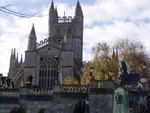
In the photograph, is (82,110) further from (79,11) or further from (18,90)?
(79,11)

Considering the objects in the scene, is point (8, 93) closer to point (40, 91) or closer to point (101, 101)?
point (40, 91)

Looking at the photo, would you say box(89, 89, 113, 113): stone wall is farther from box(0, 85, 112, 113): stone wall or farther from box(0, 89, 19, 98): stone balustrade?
box(0, 89, 19, 98): stone balustrade

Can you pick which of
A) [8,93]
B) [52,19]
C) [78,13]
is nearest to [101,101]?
[8,93]

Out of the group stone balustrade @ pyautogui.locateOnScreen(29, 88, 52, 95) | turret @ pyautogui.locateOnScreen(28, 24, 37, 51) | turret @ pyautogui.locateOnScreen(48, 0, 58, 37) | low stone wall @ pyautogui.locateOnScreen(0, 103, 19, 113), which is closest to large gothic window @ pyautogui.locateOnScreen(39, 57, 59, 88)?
turret @ pyautogui.locateOnScreen(28, 24, 37, 51)

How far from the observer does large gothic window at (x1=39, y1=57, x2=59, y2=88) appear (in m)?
89.2

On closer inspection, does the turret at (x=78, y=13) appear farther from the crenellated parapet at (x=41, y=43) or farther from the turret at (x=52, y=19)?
the crenellated parapet at (x=41, y=43)

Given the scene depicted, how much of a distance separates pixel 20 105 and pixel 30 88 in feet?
5.60

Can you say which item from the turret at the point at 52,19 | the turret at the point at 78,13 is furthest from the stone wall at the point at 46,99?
the turret at the point at 78,13

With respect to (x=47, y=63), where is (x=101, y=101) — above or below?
below

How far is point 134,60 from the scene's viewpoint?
61.0 meters

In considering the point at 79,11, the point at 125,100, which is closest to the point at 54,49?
the point at 79,11

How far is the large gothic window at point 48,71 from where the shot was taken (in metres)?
89.2

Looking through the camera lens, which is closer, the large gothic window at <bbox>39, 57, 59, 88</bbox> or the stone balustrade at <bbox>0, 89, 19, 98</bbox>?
the stone balustrade at <bbox>0, 89, 19, 98</bbox>

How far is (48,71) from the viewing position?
9050 centimetres
